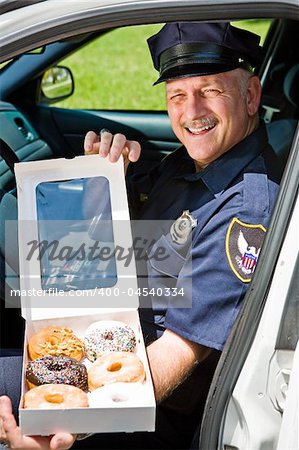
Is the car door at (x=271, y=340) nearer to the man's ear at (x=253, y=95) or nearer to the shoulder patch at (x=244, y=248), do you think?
the shoulder patch at (x=244, y=248)

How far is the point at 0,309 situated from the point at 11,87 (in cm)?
115

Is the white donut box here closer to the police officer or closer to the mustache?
the police officer

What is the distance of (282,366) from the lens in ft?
4.99

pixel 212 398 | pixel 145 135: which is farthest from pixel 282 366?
pixel 145 135

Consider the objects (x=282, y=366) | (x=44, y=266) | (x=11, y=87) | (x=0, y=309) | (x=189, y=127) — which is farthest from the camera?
(x=11, y=87)

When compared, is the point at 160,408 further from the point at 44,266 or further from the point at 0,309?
the point at 0,309

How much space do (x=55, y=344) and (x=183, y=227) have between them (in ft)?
1.39

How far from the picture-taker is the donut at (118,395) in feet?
5.20

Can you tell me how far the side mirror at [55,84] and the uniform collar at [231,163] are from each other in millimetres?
1452

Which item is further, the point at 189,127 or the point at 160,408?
the point at 189,127

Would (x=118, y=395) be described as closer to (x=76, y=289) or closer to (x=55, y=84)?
(x=76, y=289)

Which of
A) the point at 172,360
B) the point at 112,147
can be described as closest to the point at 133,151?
the point at 112,147

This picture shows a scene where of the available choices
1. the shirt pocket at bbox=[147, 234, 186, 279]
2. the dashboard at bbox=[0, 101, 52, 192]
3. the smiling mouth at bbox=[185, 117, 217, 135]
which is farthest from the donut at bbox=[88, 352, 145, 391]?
the dashboard at bbox=[0, 101, 52, 192]

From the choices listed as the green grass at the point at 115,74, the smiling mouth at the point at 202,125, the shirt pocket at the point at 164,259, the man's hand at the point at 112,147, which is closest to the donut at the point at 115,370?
the shirt pocket at the point at 164,259
